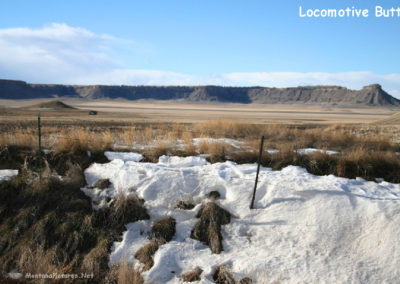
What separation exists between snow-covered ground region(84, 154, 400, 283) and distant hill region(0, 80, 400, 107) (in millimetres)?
133777

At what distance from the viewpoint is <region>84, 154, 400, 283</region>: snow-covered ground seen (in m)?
4.71

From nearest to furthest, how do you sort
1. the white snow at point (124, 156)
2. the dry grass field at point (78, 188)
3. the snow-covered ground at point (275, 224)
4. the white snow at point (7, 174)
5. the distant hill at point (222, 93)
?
the snow-covered ground at point (275, 224) → the dry grass field at point (78, 188) → the white snow at point (7, 174) → the white snow at point (124, 156) → the distant hill at point (222, 93)

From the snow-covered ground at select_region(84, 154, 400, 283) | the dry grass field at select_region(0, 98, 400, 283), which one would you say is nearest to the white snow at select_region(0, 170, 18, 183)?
the dry grass field at select_region(0, 98, 400, 283)

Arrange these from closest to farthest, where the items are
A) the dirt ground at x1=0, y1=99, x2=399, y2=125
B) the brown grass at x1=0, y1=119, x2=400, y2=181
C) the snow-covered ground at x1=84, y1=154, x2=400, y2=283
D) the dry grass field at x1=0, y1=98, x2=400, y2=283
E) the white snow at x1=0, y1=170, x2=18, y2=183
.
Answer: the snow-covered ground at x1=84, y1=154, x2=400, y2=283 < the dry grass field at x1=0, y1=98, x2=400, y2=283 < the white snow at x1=0, y1=170, x2=18, y2=183 < the brown grass at x1=0, y1=119, x2=400, y2=181 < the dirt ground at x1=0, y1=99, x2=399, y2=125

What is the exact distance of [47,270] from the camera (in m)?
5.05

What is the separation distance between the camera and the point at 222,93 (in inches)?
6058

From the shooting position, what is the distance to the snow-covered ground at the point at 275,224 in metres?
4.71

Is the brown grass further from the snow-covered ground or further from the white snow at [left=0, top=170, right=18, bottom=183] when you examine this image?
the white snow at [left=0, top=170, right=18, bottom=183]

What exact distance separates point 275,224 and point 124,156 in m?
4.27

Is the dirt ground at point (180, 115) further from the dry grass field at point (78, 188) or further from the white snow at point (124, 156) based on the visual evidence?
the white snow at point (124, 156)

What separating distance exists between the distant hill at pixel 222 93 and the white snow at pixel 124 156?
5200 inches

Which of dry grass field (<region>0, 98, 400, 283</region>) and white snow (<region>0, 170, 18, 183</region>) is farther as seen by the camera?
white snow (<region>0, 170, 18, 183</region>)

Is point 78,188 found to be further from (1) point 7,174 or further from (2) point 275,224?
(2) point 275,224

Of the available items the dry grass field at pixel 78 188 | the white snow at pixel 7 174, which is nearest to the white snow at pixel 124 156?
the dry grass field at pixel 78 188
